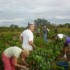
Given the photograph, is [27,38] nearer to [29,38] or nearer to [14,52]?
[29,38]

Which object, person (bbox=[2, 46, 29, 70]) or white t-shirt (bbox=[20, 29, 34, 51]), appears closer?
person (bbox=[2, 46, 29, 70])

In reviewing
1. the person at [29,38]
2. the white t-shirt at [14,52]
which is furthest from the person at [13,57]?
the person at [29,38]

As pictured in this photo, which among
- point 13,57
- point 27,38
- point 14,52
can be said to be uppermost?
point 27,38

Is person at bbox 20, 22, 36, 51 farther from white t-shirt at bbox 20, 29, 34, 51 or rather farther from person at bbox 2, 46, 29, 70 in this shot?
person at bbox 2, 46, 29, 70

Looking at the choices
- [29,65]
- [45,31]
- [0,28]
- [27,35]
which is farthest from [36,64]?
[0,28]

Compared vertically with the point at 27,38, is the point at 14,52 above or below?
below

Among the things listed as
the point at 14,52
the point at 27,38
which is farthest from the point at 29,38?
the point at 14,52

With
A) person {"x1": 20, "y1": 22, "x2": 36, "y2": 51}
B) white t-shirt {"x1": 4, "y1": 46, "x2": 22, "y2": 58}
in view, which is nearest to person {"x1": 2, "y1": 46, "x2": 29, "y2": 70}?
white t-shirt {"x1": 4, "y1": 46, "x2": 22, "y2": 58}

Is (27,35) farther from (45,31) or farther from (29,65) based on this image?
(45,31)

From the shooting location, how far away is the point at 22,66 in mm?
8797

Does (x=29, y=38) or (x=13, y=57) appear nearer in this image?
(x=13, y=57)

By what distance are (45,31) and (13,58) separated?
1350 cm

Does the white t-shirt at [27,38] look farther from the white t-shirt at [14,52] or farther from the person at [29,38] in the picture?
the white t-shirt at [14,52]

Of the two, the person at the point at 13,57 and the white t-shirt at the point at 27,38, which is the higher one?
the white t-shirt at the point at 27,38
